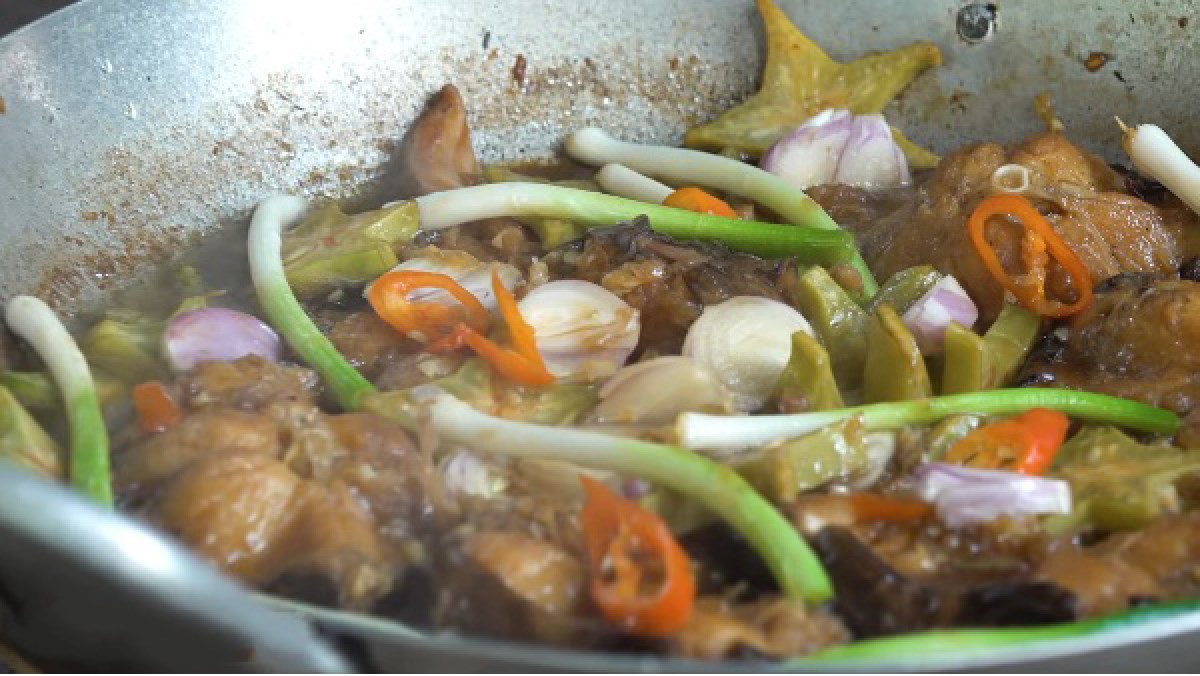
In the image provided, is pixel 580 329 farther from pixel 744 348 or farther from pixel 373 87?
pixel 373 87

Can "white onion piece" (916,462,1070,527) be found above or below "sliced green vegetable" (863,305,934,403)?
below

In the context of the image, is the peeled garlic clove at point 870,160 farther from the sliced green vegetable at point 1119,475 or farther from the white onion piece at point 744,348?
the sliced green vegetable at point 1119,475

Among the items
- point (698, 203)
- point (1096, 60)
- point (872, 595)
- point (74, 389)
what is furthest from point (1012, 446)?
point (74, 389)

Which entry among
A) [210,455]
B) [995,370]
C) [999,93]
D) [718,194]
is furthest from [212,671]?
[999,93]

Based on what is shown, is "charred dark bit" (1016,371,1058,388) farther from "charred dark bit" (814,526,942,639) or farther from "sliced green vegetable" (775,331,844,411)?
"charred dark bit" (814,526,942,639)

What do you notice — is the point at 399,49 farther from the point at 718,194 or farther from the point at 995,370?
the point at 995,370

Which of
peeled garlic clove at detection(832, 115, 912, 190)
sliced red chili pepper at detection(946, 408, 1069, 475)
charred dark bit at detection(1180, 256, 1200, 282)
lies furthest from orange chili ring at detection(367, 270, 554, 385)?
charred dark bit at detection(1180, 256, 1200, 282)
